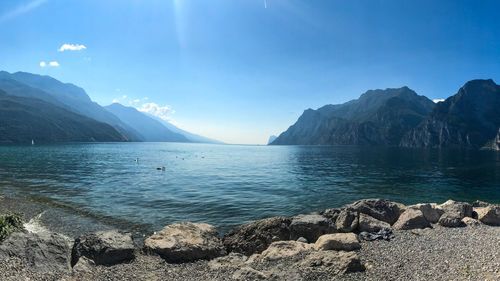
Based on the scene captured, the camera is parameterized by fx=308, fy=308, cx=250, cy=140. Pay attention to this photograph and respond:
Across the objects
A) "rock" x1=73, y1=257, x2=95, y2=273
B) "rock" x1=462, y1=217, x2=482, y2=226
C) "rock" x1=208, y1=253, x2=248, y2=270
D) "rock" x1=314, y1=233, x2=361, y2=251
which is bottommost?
"rock" x1=208, y1=253, x2=248, y2=270

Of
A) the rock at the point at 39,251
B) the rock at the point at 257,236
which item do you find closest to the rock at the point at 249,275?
the rock at the point at 257,236

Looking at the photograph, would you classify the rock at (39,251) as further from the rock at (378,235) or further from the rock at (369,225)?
the rock at (369,225)

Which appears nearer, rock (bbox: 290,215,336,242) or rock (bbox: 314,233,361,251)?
rock (bbox: 314,233,361,251)

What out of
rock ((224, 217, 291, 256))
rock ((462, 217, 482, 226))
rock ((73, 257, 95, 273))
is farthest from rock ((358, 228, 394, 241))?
rock ((73, 257, 95, 273))

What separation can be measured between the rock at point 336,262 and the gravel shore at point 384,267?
0.32 metres

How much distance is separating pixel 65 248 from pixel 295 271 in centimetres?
1244

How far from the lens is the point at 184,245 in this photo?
17.5m

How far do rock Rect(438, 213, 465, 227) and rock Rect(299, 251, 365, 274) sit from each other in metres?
13.4

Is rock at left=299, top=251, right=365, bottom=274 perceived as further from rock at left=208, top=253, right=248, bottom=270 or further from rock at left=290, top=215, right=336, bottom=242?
rock at left=290, top=215, right=336, bottom=242

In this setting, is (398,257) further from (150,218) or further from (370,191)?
(370,191)

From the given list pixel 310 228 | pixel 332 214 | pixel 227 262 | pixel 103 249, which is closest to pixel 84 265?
pixel 103 249

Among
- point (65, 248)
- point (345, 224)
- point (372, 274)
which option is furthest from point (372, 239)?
point (65, 248)

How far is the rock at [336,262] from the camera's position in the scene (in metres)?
14.4

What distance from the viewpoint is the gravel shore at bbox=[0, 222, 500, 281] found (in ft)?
45.6
